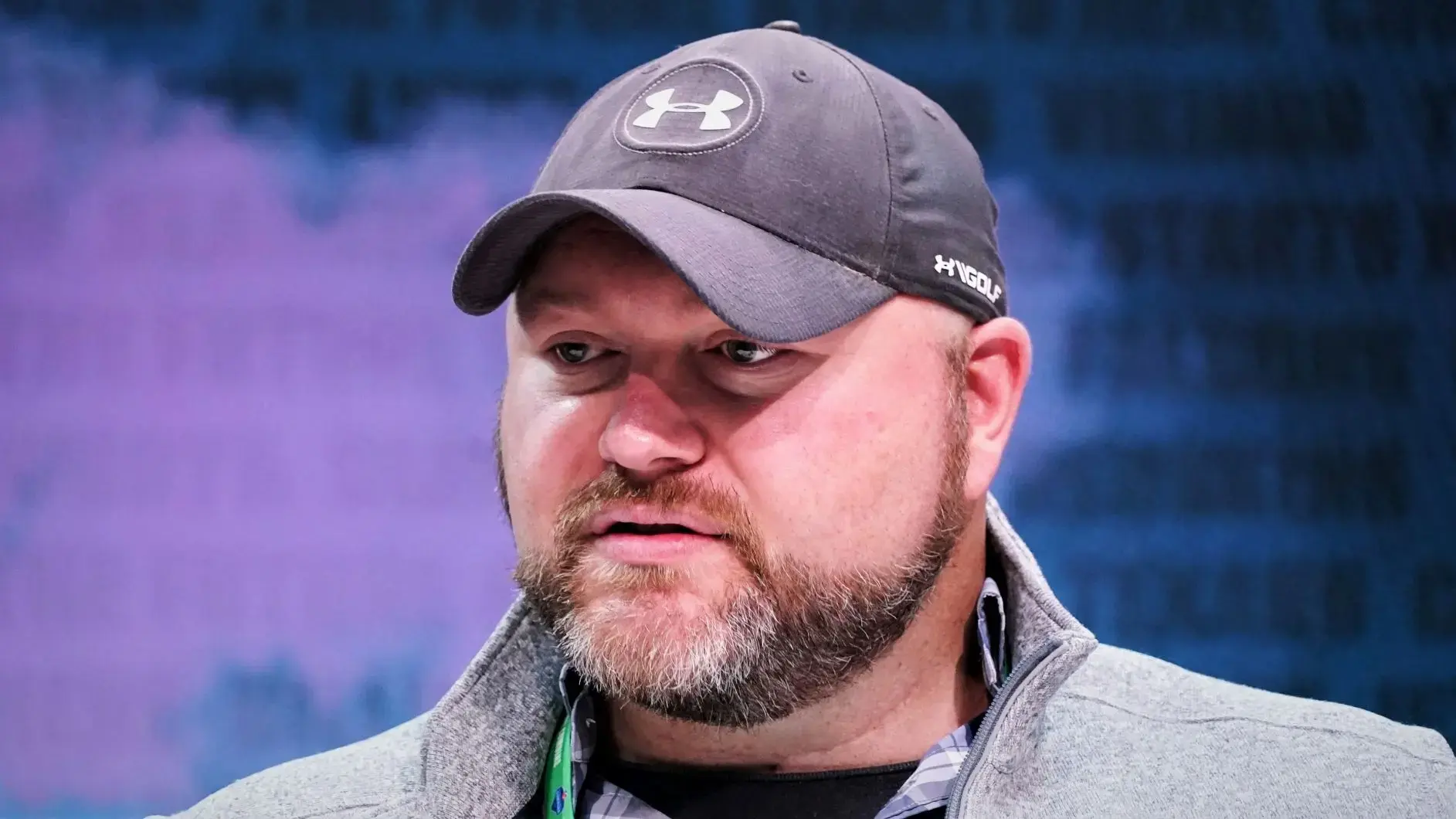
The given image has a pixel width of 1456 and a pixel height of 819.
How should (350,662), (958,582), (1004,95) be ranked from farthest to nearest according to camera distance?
1. (1004,95)
2. (350,662)
3. (958,582)

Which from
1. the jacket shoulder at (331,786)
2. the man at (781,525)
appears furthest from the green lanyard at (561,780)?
the jacket shoulder at (331,786)

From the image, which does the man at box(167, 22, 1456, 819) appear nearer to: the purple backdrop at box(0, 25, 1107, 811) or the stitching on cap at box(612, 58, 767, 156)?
the stitching on cap at box(612, 58, 767, 156)

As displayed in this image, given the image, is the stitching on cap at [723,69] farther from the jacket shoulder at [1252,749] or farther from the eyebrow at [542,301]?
the jacket shoulder at [1252,749]

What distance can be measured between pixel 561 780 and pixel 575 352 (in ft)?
1.21

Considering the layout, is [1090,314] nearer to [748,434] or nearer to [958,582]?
[958,582]

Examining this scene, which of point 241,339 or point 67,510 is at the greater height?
point 241,339

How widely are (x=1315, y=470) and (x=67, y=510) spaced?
5.02ft

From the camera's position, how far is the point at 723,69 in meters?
1.17

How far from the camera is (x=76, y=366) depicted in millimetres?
1731

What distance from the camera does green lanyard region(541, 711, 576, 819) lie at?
1.18 metres

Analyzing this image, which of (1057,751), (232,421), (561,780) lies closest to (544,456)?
(561,780)

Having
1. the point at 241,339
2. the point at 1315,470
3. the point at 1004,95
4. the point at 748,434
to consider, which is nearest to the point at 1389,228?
the point at 1315,470

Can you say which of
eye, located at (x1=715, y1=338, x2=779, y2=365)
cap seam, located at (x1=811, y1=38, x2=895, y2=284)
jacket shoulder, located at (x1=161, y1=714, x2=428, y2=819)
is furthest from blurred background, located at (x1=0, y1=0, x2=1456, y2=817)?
eye, located at (x1=715, y1=338, x2=779, y2=365)

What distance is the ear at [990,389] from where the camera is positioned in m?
1.20
